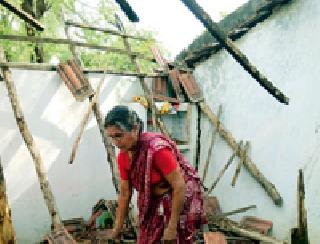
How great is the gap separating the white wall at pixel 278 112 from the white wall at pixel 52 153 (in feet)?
8.11

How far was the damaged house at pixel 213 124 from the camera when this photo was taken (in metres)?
6.59

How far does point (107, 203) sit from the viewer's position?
286 inches

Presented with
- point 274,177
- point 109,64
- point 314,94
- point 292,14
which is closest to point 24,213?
point 274,177

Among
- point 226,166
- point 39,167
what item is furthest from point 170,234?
point 226,166

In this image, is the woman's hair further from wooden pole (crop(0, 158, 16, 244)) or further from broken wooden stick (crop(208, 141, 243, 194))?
broken wooden stick (crop(208, 141, 243, 194))

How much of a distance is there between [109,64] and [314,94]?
12787 mm

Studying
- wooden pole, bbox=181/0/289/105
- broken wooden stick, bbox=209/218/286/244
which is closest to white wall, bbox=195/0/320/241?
broken wooden stick, bbox=209/218/286/244

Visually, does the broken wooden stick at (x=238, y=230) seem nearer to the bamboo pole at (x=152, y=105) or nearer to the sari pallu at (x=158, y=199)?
the bamboo pole at (x=152, y=105)

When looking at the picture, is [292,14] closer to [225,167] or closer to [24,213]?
[225,167]

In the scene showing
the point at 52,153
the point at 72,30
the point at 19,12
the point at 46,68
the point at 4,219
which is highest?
the point at 72,30

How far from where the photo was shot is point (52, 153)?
Result: 7.16 metres

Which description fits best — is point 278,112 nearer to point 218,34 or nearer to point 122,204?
point 122,204

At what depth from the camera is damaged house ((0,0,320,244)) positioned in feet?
21.6

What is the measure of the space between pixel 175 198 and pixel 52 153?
4.68 metres
